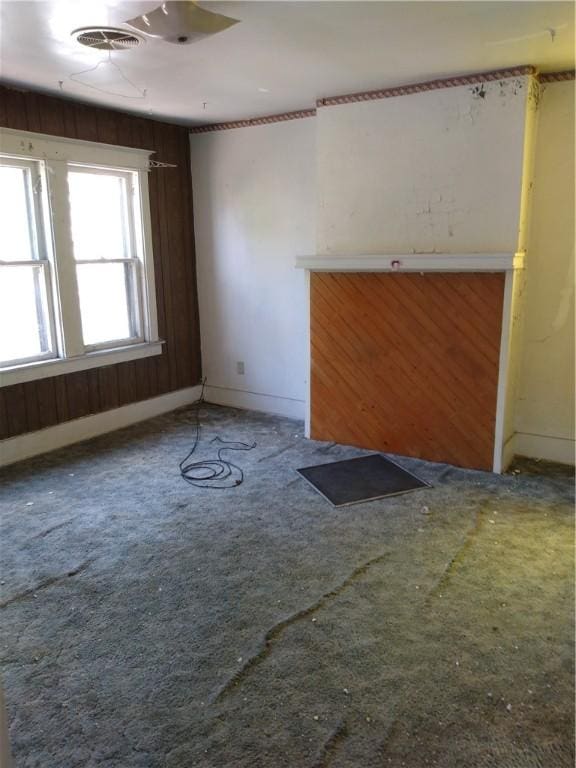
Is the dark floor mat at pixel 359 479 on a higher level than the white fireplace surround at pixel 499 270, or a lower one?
lower

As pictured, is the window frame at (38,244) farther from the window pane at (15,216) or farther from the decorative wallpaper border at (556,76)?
the decorative wallpaper border at (556,76)

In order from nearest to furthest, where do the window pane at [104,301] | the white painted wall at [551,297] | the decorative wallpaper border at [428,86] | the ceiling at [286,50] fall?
the ceiling at [286,50]
the decorative wallpaper border at [428,86]
the white painted wall at [551,297]
the window pane at [104,301]

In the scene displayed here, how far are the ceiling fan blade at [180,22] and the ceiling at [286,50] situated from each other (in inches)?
3.0

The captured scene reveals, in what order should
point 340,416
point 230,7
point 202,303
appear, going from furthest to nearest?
point 202,303, point 340,416, point 230,7

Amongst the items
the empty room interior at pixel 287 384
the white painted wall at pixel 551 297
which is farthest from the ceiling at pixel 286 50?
the white painted wall at pixel 551 297

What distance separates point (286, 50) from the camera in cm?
293

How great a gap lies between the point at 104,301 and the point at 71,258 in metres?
0.51

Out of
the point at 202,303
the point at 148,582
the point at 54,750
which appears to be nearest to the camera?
the point at 54,750

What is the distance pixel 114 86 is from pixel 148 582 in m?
3.02

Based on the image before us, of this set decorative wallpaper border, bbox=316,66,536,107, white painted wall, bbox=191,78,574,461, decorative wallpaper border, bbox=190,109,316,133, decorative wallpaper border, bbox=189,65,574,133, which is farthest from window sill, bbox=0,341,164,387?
decorative wallpaper border, bbox=316,66,536,107

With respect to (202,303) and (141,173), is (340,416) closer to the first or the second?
(202,303)

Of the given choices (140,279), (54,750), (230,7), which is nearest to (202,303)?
(140,279)

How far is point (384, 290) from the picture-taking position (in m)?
3.96

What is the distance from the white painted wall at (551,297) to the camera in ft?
11.6
